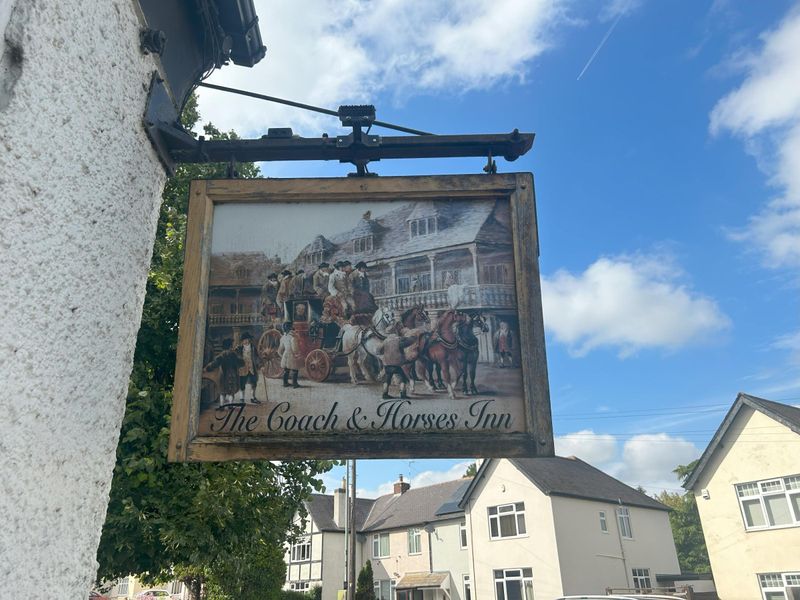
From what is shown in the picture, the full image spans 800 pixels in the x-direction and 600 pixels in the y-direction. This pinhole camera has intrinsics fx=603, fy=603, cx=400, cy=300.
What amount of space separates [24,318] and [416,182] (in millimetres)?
1702

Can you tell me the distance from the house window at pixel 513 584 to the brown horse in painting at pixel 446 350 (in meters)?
26.5

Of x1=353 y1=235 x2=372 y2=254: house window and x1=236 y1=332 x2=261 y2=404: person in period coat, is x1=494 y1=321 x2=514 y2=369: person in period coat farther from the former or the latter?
x1=236 y1=332 x2=261 y2=404: person in period coat

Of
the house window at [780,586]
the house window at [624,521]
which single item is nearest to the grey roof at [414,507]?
the house window at [624,521]

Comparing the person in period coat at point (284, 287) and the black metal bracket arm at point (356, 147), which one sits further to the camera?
the black metal bracket arm at point (356, 147)

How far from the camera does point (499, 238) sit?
2.78 m

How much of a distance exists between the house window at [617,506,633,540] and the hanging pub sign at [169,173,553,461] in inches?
1163

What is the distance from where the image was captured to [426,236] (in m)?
2.80

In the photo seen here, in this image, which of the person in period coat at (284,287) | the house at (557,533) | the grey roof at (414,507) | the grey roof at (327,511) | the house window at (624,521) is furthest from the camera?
the grey roof at (327,511)

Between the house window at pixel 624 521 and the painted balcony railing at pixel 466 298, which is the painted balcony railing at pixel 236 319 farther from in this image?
the house window at pixel 624 521

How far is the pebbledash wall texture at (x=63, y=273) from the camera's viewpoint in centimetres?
183

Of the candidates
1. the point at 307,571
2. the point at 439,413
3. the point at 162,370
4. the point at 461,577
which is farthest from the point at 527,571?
the point at 439,413

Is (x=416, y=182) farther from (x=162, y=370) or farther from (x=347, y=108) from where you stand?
(x=162, y=370)

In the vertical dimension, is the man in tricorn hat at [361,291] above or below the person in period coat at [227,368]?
above

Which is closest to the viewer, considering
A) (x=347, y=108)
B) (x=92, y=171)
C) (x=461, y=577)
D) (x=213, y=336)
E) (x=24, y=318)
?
(x=24, y=318)
